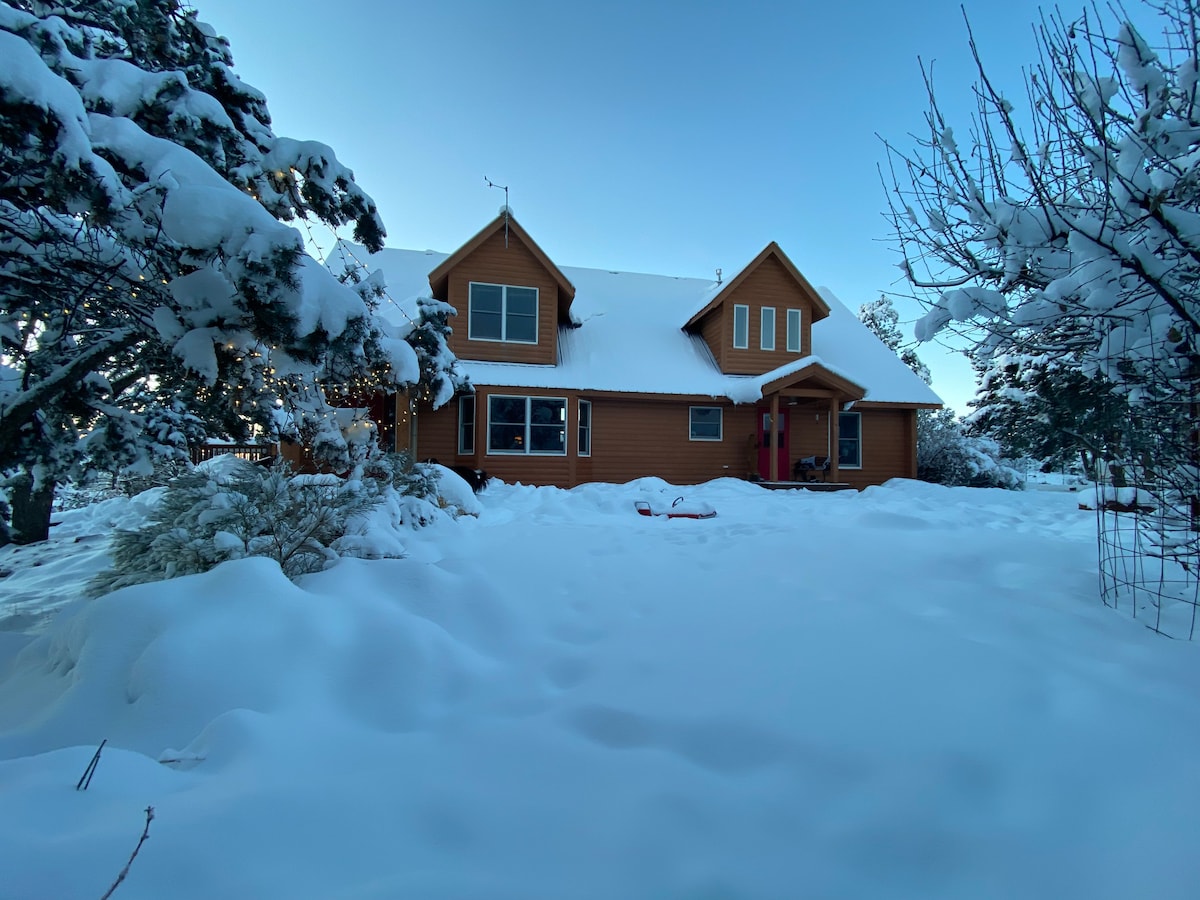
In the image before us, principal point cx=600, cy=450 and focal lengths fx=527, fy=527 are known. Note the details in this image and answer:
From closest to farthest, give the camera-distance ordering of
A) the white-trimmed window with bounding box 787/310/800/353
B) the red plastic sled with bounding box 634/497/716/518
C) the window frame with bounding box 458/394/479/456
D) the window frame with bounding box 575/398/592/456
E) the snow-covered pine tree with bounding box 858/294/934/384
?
the red plastic sled with bounding box 634/497/716/518
the window frame with bounding box 458/394/479/456
the window frame with bounding box 575/398/592/456
the white-trimmed window with bounding box 787/310/800/353
the snow-covered pine tree with bounding box 858/294/934/384

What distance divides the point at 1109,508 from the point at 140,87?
6.19m

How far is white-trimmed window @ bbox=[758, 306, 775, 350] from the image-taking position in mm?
14422

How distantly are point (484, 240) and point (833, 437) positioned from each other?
9.82 m

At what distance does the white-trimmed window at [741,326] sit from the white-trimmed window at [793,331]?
1.27 m

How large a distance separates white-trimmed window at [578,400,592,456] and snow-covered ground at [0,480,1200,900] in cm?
966

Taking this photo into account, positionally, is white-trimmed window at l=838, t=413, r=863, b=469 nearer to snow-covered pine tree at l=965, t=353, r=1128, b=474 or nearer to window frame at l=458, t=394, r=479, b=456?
snow-covered pine tree at l=965, t=353, r=1128, b=474

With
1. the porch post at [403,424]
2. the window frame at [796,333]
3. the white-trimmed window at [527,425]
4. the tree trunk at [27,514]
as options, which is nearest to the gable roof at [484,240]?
the white-trimmed window at [527,425]

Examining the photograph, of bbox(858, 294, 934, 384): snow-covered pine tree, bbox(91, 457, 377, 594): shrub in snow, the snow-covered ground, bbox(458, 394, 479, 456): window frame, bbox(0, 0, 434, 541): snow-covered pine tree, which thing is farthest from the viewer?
bbox(858, 294, 934, 384): snow-covered pine tree

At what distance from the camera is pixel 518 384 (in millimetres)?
11758

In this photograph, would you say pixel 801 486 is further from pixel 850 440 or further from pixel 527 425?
pixel 527 425

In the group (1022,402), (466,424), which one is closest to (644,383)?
(466,424)

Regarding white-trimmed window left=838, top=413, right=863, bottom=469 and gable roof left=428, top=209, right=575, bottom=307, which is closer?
gable roof left=428, top=209, right=575, bottom=307

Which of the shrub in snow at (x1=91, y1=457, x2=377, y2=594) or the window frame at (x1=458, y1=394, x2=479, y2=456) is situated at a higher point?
Answer: the window frame at (x1=458, y1=394, x2=479, y2=456)

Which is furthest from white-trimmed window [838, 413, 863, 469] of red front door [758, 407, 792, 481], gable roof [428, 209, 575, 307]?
gable roof [428, 209, 575, 307]
